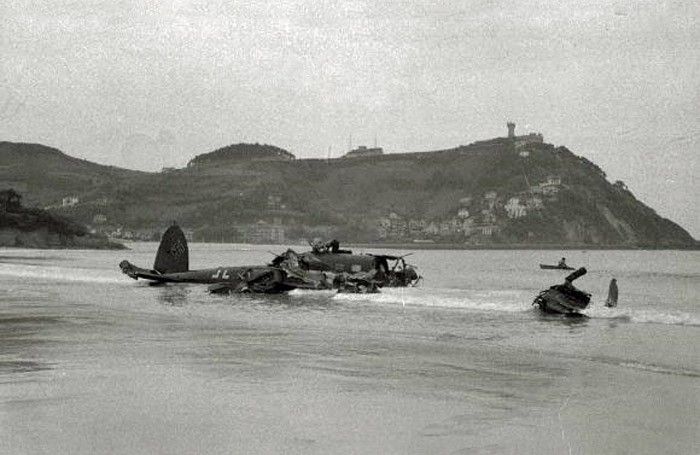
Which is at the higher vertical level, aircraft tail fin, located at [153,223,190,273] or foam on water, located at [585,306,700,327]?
aircraft tail fin, located at [153,223,190,273]

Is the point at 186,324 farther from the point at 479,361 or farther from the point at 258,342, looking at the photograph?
the point at 479,361

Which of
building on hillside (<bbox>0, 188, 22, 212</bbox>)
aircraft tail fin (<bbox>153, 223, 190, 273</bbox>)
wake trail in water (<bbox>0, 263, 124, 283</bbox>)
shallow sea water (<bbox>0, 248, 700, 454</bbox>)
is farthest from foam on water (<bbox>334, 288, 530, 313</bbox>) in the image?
building on hillside (<bbox>0, 188, 22, 212</bbox>)

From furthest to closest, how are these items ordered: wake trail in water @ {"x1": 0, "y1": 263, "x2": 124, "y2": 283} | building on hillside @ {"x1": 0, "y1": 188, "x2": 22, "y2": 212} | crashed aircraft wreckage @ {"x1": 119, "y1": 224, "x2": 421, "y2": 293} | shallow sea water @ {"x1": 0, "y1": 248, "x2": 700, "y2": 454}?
building on hillside @ {"x1": 0, "y1": 188, "x2": 22, "y2": 212}, wake trail in water @ {"x1": 0, "y1": 263, "x2": 124, "y2": 283}, crashed aircraft wreckage @ {"x1": 119, "y1": 224, "x2": 421, "y2": 293}, shallow sea water @ {"x1": 0, "y1": 248, "x2": 700, "y2": 454}

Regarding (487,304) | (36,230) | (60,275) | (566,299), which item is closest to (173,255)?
(60,275)

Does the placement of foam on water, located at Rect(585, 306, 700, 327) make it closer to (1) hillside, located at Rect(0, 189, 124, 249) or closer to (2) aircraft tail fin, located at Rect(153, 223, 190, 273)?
(2) aircraft tail fin, located at Rect(153, 223, 190, 273)

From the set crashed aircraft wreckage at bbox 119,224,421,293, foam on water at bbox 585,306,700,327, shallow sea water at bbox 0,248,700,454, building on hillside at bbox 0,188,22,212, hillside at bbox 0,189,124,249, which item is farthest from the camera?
building on hillside at bbox 0,188,22,212

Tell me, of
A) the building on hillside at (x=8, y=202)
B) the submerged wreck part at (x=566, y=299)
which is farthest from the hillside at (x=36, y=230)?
the submerged wreck part at (x=566, y=299)

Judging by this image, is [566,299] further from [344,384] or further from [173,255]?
[173,255]

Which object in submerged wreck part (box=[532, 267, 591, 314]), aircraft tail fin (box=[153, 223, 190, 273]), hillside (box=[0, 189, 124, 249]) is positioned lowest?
submerged wreck part (box=[532, 267, 591, 314])
